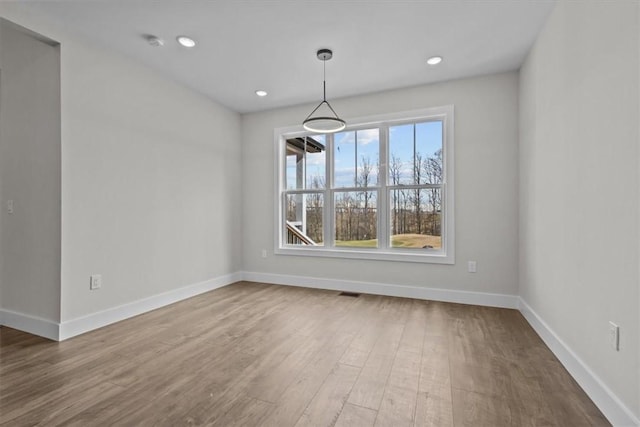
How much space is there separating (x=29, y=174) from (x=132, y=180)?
79 centimetres

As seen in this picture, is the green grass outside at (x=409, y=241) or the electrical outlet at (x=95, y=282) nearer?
the electrical outlet at (x=95, y=282)

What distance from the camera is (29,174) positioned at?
8.90 feet

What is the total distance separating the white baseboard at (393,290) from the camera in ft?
11.2

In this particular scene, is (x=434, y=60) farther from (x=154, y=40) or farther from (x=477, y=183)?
(x=154, y=40)

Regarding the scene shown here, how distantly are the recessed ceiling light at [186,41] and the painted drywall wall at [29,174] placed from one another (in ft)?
3.23

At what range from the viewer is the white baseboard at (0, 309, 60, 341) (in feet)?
8.35

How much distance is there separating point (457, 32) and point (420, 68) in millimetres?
663

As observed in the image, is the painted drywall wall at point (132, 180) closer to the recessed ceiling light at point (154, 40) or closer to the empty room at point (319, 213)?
the empty room at point (319, 213)

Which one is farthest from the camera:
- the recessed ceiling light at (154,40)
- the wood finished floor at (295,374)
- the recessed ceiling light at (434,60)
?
the recessed ceiling light at (434,60)

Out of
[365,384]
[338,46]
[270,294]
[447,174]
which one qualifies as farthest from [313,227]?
[365,384]

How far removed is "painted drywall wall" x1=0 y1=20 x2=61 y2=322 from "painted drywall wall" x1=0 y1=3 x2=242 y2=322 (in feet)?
0.36

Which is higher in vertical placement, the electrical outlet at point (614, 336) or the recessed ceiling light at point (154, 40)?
the recessed ceiling light at point (154, 40)

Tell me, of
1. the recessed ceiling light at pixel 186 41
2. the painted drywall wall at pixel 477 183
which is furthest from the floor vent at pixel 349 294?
the recessed ceiling light at pixel 186 41

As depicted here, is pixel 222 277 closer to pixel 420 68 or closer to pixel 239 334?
pixel 239 334
